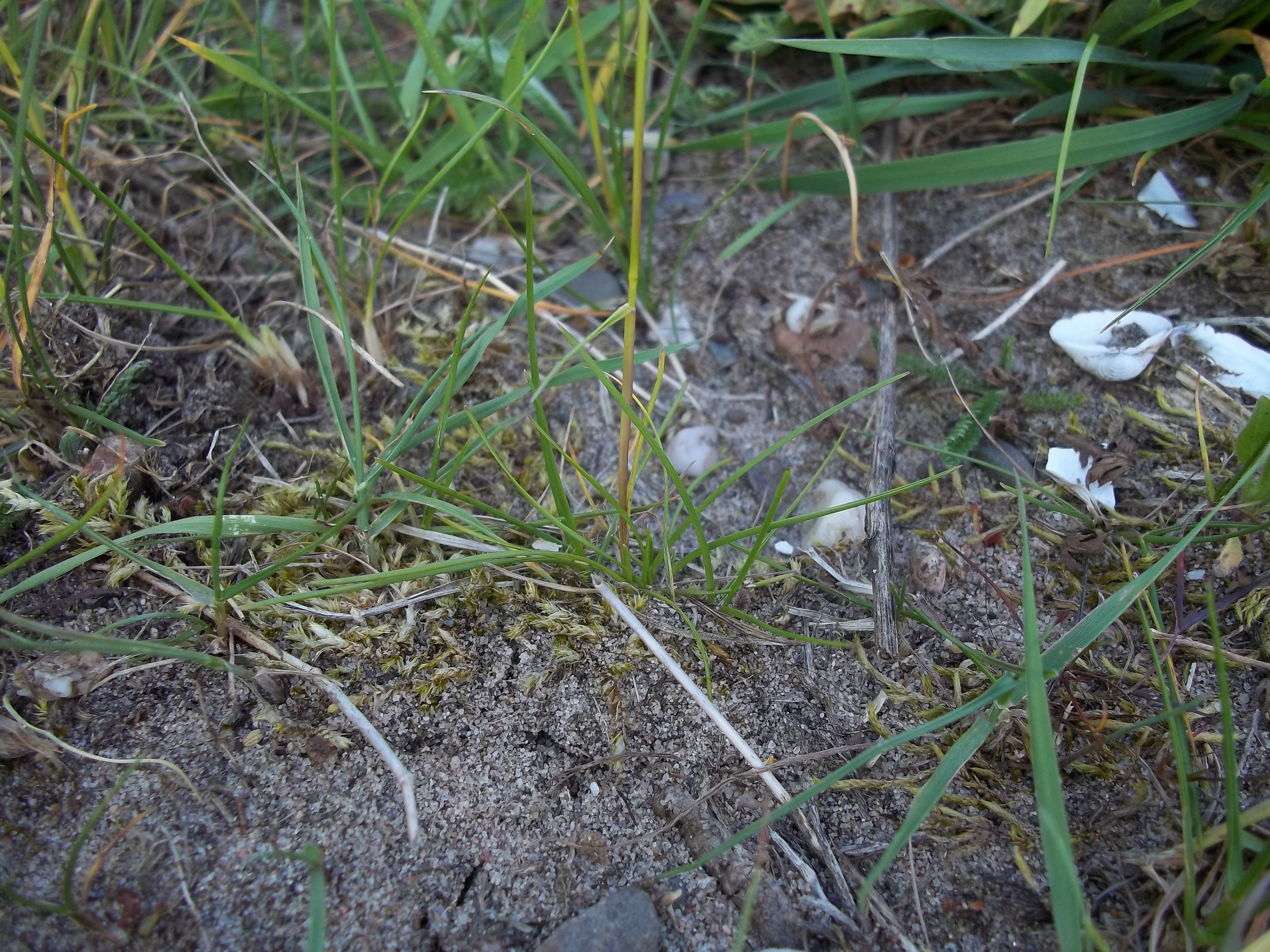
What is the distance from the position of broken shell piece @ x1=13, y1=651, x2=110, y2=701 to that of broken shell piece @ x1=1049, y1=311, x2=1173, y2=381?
6.28 feet

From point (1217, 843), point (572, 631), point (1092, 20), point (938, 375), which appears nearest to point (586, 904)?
point (572, 631)

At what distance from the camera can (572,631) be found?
4.43 feet

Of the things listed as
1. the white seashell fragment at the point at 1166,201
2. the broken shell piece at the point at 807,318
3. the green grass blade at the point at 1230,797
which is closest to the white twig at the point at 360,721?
the green grass blade at the point at 1230,797

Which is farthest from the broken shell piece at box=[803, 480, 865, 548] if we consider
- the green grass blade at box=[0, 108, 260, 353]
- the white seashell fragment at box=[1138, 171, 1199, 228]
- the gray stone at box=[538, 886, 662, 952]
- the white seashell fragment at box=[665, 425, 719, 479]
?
the green grass blade at box=[0, 108, 260, 353]

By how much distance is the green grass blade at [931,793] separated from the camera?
982mm

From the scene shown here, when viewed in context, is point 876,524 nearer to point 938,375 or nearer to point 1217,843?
point 938,375

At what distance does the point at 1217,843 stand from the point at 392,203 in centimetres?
197

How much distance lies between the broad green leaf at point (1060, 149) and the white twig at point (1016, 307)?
22 centimetres

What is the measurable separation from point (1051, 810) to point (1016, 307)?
3.71ft

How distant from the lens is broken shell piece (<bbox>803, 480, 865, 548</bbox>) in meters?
1.49

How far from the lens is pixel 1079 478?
1.50 meters

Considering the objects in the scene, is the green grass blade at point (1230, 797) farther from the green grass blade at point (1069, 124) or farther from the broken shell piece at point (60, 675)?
→ the broken shell piece at point (60, 675)

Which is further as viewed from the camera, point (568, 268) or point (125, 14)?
point (125, 14)

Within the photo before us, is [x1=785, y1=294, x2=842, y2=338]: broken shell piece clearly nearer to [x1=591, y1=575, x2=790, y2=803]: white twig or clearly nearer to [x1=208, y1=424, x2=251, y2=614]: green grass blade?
[x1=591, y1=575, x2=790, y2=803]: white twig
